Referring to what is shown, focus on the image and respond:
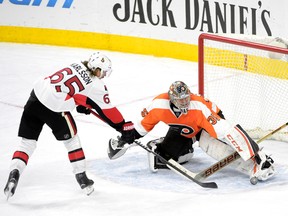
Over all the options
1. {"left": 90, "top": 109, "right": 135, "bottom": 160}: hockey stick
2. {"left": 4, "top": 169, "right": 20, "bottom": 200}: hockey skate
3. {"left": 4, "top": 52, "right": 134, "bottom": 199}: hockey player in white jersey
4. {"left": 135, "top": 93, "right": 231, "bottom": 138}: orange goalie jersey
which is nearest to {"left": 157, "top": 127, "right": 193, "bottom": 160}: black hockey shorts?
{"left": 135, "top": 93, "right": 231, "bottom": 138}: orange goalie jersey

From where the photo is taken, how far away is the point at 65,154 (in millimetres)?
5543

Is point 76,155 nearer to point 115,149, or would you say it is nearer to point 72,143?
point 72,143

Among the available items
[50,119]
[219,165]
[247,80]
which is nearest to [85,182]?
[50,119]

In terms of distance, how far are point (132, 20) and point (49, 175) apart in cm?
365

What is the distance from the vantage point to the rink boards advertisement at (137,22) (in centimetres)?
752

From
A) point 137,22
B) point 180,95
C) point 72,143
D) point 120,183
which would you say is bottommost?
point 137,22

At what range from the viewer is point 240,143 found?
4777 millimetres

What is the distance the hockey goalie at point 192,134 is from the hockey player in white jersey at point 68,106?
0.38m

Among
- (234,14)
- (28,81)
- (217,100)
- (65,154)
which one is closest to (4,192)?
(65,154)

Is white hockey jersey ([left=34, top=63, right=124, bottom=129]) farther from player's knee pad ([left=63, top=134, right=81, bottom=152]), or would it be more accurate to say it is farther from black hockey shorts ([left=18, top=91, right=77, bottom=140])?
player's knee pad ([left=63, top=134, right=81, bottom=152])

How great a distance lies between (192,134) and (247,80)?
3.14 ft

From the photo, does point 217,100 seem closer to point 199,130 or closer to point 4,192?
point 199,130

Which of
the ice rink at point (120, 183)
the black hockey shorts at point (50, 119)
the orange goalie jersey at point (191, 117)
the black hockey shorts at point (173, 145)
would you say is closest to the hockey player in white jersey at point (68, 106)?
the black hockey shorts at point (50, 119)

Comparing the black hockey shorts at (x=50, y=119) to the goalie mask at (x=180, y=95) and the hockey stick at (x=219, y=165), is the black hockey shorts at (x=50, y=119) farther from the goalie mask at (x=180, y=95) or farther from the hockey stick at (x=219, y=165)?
the hockey stick at (x=219, y=165)
